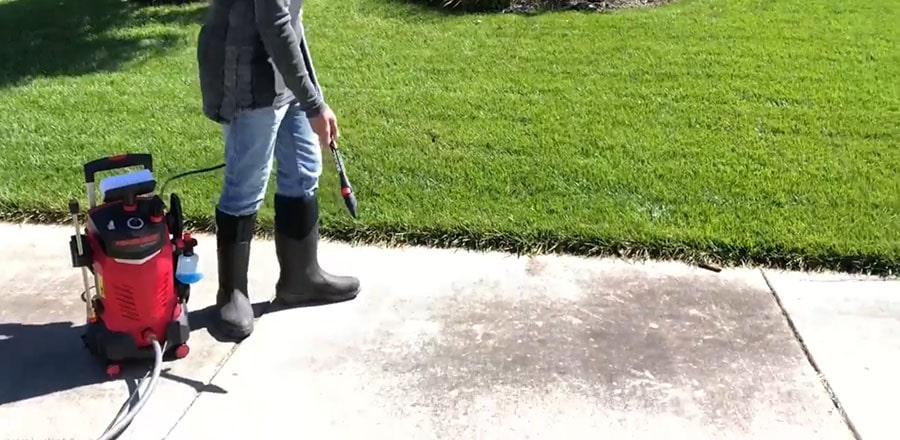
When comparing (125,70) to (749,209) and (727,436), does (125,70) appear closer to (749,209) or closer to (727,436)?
(749,209)

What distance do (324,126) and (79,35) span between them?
16.5 feet

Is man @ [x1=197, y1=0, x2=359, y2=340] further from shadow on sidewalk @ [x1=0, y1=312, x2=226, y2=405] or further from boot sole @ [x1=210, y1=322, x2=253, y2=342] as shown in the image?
shadow on sidewalk @ [x1=0, y1=312, x2=226, y2=405]

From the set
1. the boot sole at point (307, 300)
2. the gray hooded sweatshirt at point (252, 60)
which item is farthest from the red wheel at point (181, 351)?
the gray hooded sweatshirt at point (252, 60)


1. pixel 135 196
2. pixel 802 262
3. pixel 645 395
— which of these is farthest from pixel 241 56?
pixel 802 262

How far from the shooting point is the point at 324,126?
3.38 m

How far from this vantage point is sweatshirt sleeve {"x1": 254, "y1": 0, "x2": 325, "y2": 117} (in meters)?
3.07

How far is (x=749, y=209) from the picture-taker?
4570 millimetres

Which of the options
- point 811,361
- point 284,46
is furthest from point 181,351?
point 811,361

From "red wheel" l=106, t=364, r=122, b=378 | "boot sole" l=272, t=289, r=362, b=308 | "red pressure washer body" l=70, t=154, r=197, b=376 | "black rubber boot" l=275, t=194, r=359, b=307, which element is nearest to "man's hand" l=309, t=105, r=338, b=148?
"black rubber boot" l=275, t=194, r=359, b=307

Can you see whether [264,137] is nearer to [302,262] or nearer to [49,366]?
[302,262]

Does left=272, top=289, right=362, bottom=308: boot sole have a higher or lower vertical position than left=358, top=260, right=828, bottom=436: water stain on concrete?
lower

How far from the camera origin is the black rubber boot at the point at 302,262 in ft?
12.2

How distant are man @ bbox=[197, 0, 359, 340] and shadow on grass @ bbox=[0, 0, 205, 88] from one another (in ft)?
12.0

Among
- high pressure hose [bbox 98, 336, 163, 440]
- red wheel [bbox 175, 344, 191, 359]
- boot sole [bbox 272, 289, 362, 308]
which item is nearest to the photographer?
high pressure hose [bbox 98, 336, 163, 440]
